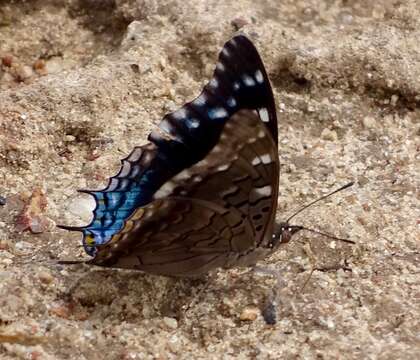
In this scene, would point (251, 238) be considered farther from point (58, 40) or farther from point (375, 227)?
point (58, 40)

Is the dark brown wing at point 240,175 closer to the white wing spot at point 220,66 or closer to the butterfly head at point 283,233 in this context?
the butterfly head at point 283,233

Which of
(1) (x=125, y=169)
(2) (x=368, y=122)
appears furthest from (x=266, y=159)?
(2) (x=368, y=122)

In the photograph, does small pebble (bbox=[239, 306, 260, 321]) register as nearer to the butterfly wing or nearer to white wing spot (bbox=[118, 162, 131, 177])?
the butterfly wing

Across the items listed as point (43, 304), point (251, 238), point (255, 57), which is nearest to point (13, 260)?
point (43, 304)

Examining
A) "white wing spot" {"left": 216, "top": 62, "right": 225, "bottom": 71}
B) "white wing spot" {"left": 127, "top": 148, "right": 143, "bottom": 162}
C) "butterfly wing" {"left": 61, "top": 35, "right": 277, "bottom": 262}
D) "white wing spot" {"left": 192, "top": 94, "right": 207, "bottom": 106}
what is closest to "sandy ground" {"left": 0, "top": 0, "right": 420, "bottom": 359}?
"butterfly wing" {"left": 61, "top": 35, "right": 277, "bottom": 262}

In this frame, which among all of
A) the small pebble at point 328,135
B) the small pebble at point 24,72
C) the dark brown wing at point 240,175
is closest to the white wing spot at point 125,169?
the dark brown wing at point 240,175

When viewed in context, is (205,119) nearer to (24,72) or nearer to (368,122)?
(368,122)
